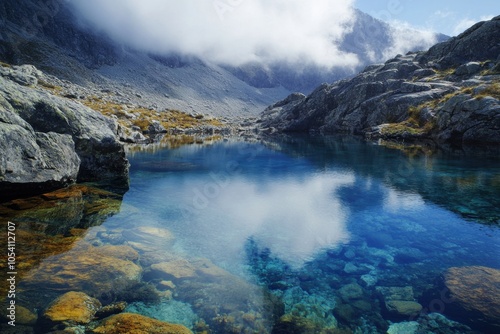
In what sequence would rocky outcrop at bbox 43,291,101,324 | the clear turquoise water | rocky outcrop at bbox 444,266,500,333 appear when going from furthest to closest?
the clear turquoise water → rocky outcrop at bbox 444,266,500,333 → rocky outcrop at bbox 43,291,101,324

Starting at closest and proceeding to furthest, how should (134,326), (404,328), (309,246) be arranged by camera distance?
(134,326) → (404,328) → (309,246)

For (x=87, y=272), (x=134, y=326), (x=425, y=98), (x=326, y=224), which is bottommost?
(x=134, y=326)

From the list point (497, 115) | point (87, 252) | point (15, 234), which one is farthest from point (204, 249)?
point (497, 115)

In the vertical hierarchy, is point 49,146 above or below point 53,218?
above

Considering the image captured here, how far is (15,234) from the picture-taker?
14656mm

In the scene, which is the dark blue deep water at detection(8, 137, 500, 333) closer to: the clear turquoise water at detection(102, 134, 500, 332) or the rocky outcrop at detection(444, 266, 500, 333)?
the clear turquoise water at detection(102, 134, 500, 332)

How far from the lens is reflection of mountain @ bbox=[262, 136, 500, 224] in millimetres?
24344

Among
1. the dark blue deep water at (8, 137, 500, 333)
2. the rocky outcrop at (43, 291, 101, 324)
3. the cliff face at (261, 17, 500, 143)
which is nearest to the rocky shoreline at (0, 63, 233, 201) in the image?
the dark blue deep water at (8, 137, 500, 333)

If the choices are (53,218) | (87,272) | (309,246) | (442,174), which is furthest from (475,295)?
(442,174)

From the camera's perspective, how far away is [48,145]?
840 inches

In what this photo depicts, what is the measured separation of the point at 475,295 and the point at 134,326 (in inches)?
491

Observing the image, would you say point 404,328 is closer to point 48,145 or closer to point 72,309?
point 72,309

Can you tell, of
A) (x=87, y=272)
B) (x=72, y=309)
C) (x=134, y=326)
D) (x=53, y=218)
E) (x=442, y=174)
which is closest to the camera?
(x=134, y=326)

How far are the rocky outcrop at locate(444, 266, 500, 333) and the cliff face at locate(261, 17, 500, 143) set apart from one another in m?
60.1
